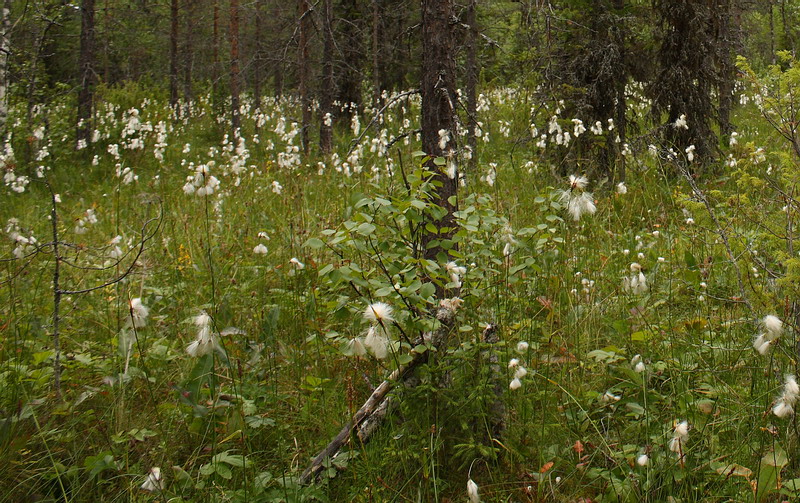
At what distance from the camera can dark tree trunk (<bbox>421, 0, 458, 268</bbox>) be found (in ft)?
11.0

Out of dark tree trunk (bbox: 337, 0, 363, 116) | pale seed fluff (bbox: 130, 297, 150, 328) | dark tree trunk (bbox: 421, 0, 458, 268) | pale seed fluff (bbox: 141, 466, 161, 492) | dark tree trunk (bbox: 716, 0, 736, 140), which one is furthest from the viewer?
dark tree trunk (bbox: 337, 0, 363, 116)

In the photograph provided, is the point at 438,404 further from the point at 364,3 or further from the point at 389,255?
the point at 364,3

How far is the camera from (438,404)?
259 centimetres

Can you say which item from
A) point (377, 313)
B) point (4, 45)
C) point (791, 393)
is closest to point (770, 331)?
point (791, 393)

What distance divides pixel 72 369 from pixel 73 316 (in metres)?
0.72

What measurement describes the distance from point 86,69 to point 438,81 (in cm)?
993

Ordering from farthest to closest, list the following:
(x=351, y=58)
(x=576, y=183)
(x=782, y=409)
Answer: (x=351, y=58) → (x=576, y=183) → (x=782, y=409)

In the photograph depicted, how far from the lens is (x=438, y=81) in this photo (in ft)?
11.0

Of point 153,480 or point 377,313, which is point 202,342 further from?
point 377,313

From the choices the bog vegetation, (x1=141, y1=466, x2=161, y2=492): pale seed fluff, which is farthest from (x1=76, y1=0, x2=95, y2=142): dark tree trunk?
(x1=141, y1=466, x2=161, y2=492): pale seed fluff

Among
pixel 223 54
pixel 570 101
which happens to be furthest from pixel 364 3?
pixel 223 54

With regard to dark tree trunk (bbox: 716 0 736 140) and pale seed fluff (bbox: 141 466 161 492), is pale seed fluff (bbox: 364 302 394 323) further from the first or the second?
dark tree trunk (bbox: 716 0 736 140)

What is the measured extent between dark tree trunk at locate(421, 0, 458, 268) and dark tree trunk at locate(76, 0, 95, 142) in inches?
369

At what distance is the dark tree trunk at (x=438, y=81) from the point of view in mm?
3357
